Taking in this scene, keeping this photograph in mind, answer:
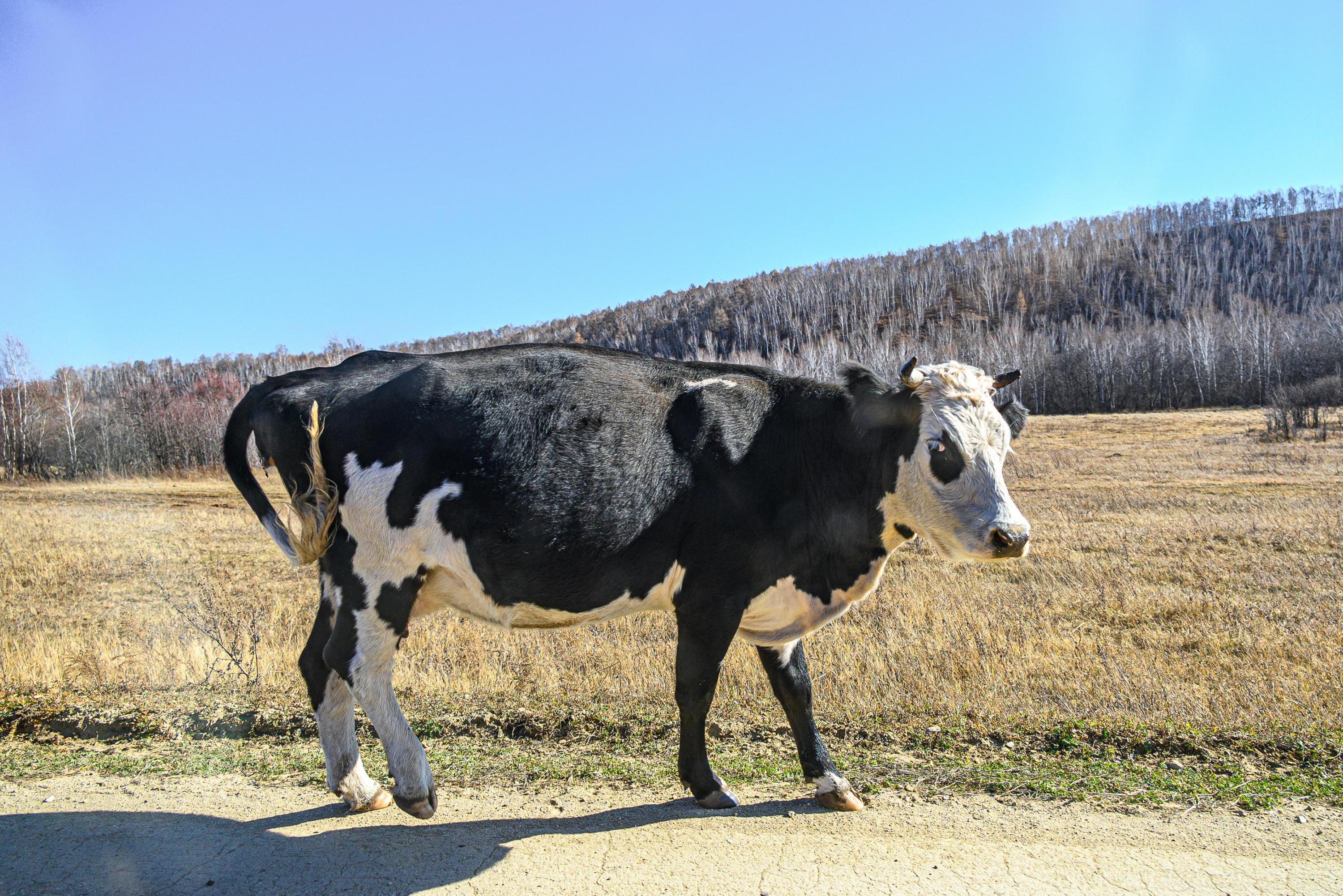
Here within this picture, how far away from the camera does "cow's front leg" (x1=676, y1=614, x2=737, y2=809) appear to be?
5.06 m

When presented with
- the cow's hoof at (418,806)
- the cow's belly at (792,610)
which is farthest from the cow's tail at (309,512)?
the cow's belly at (792,610)

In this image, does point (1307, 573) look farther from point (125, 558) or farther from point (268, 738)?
point (125, 558)

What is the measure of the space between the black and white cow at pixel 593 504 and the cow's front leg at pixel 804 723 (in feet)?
0.06

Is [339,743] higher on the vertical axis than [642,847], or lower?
higher

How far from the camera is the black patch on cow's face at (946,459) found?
4.95m

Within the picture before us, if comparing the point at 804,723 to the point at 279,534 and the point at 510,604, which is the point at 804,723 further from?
the point at 279,534

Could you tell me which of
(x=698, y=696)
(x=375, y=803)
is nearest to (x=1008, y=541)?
(x=698, y=696)

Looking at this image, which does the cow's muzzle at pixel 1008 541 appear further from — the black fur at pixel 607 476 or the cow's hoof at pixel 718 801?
the cow's hoof at pixel 718 801

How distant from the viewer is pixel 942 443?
5008mm

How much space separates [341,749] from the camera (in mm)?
5305

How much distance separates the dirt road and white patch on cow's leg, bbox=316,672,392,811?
107 mm

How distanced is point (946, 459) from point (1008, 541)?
58 centimetres

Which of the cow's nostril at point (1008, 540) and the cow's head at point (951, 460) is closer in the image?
the cow's nostril at point (1008, 540)

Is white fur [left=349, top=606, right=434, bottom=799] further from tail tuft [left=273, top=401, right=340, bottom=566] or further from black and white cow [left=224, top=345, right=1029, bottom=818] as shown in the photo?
tail tuft [left=273, top=401, right=340, bottom=566]
